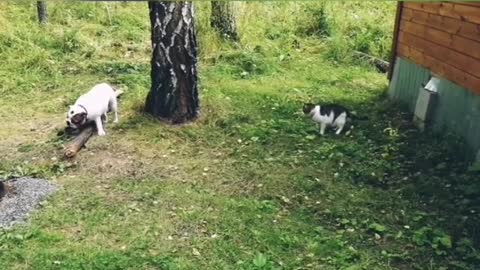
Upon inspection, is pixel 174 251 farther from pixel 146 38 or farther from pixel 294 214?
pixel 146 38

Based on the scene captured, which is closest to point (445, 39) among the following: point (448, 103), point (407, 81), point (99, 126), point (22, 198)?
point (448, 103)

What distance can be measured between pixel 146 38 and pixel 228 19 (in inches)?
65.0

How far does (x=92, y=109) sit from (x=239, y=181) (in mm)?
1798

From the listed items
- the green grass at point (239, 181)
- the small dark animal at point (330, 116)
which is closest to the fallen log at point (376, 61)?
the green grass at point (239, 181)

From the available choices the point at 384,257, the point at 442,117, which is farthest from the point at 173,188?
the point at 442,117

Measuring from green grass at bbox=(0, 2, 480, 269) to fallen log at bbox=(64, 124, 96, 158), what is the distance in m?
0.07

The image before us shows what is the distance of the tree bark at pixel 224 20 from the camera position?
880 centimetres

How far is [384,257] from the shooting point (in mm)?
3299

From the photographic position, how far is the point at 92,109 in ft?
17.1

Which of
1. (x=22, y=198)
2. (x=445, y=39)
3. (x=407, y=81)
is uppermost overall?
(x=445, y=39)

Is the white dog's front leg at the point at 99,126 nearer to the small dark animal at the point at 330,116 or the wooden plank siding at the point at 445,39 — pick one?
the small dark animal at the point at 330,116

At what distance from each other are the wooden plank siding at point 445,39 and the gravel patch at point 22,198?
3.71 metres

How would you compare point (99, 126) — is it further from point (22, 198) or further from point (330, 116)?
point (330, 116)

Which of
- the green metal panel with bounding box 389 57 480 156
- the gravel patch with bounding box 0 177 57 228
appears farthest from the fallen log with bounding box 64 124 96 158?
the green metal panel with bounding box 389 57 480 156
